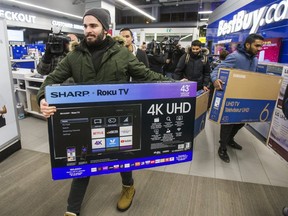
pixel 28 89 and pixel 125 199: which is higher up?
pixel 28 89

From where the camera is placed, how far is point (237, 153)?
108 inches

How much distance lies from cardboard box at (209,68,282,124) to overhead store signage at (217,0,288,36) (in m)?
1.57

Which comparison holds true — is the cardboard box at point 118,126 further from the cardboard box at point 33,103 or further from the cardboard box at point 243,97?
the cardboard box at point 33,103

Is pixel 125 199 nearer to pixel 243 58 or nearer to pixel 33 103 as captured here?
pixel 243 58

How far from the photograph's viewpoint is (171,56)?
15.6ft

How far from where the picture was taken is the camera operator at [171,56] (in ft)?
14.9

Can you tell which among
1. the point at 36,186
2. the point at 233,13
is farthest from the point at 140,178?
the point at 233,13

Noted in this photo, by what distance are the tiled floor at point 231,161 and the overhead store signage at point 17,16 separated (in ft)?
31.5

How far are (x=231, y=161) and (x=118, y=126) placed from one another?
2.01 meters

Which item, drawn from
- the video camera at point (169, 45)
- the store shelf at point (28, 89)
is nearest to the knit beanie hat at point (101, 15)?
Answer: the store shelf at point (28, 89)

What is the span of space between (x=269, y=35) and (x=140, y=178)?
3.27 m

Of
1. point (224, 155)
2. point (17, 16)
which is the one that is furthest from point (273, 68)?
point (17, 16)

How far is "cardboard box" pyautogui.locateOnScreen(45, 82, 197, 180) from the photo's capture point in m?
0.99

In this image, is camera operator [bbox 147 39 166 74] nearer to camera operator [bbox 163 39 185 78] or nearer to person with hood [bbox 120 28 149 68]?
camera operator [bbox 163 39 185 78]
